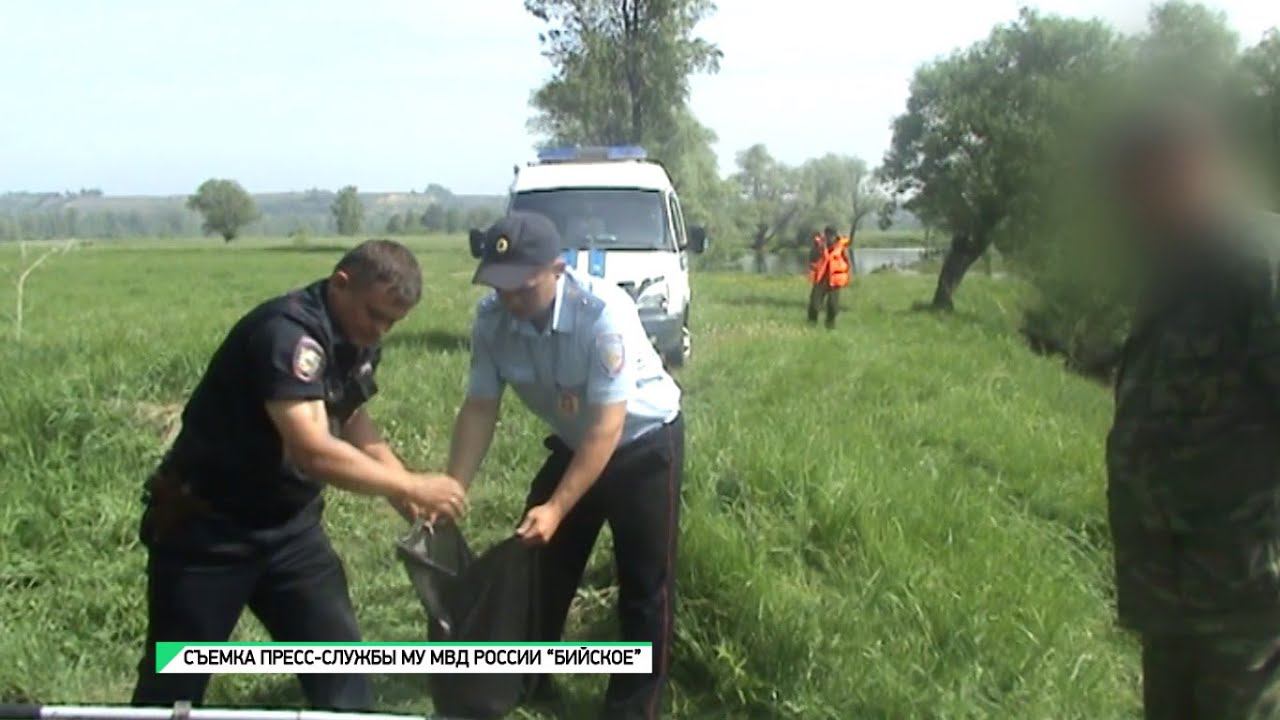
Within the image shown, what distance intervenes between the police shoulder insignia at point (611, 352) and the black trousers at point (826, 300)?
13.7 m

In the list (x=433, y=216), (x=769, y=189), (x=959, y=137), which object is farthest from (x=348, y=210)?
(x=959, y=137)

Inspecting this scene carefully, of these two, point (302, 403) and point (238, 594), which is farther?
point (238, 594)

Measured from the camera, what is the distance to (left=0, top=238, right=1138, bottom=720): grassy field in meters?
4.14

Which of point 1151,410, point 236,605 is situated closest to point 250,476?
point 236,605

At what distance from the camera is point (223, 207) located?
109 m

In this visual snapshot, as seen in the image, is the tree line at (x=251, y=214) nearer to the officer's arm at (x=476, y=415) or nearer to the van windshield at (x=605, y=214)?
the van windshield at (x=605, y=214)

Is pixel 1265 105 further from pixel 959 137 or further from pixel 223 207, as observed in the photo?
pixel 223 207

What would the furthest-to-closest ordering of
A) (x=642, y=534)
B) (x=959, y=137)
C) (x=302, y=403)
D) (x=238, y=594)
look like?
(x=959, y=137)
(x=642, y=534)
(x=238, y=594)
(x=302, y=403)

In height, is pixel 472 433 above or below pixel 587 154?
below

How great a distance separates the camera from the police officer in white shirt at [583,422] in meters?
3.35

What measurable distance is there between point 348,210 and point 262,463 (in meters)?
106

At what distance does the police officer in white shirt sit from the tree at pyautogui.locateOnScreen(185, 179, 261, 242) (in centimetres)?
10873

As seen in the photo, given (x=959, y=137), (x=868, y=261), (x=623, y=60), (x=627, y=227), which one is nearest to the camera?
(x=627, y=227)

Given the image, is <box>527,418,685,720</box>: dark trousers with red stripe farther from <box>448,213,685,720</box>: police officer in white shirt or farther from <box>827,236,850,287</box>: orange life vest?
<box>827,236,850,287</box>: orange life vest
